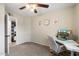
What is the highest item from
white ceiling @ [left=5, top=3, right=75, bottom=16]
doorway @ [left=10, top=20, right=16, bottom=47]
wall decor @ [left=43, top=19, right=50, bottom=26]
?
white ceiling @ [left=5, top=3, right=75, bottom=16]

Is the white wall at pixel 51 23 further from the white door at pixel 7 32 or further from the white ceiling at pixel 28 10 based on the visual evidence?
the white door at pixel 7 32

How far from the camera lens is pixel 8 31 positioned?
1.26m

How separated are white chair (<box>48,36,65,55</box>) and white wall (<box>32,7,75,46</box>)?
6 centimetres

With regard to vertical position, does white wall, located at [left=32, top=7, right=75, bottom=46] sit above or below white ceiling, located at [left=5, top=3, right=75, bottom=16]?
below

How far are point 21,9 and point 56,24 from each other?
1.55 feet

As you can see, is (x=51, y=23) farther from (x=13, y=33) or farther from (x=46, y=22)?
(x=13, y=33)

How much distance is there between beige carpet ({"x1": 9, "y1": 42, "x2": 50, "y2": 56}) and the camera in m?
1.28

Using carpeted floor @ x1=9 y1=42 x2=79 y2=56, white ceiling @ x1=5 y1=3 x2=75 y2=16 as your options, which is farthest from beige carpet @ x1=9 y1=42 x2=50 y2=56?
white ceiling @ x1=5 y1=3 x2=75 y2=16

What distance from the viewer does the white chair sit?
1302 mm

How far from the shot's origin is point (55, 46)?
1.35 metres

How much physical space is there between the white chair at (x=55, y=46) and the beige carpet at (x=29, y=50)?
0.24 ft

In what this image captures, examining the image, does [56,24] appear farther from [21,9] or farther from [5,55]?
[5,55]

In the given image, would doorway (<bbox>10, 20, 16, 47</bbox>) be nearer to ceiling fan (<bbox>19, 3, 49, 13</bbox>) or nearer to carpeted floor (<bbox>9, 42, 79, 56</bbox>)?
carpeted floor (<bbox>9, 42, 79, 56</bbox>)

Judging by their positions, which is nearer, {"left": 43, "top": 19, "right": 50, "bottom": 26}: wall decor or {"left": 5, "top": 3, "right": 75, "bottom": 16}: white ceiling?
{"left": 5, "top": 3, "right": 75, "bottom": 16}: white ceiling
